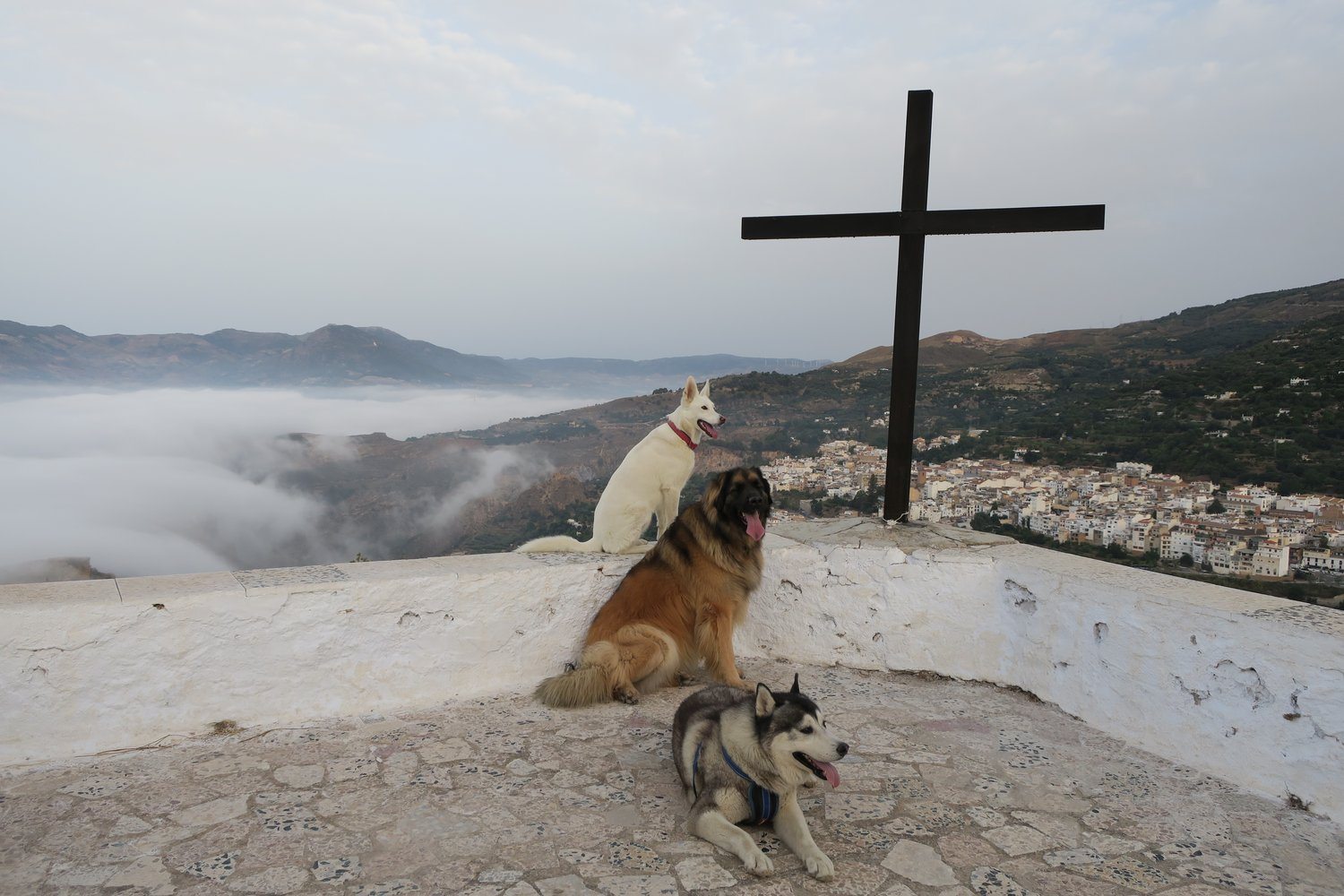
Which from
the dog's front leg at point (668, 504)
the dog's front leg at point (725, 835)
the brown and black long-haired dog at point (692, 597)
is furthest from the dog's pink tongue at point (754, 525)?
the dog's front leg at point (725, 835)

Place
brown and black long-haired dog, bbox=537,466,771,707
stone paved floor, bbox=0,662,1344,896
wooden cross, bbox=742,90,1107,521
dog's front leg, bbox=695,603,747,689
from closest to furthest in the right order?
stone paved floor, bbox=0,662,1344,896 → brown and black long-haired dog, bbox=537,466,771,707 → dog's front leg, bbox=695,603,747,689 → wooden cross, bbox=742,90,1107,521

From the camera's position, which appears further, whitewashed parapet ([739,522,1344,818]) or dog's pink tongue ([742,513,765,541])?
dog's pink tongue ([742,513,765,541])

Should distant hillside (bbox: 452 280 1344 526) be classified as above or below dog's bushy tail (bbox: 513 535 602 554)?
above

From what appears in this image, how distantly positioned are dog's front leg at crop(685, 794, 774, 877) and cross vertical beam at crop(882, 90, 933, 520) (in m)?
2.83

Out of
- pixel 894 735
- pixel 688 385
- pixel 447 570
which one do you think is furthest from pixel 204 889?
pixel 688 385

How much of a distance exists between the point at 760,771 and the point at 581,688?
1493 millimetres

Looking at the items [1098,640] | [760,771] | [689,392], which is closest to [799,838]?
[760,771]

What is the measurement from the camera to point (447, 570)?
4027mm

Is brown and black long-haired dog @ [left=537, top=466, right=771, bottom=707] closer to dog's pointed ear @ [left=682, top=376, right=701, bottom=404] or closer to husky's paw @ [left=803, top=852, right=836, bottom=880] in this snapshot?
dog's pointed ear @ [left=682, top=376, right=701, bottom=404]

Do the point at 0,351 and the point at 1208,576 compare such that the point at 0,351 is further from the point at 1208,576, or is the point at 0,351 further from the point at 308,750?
the point at 1208,576

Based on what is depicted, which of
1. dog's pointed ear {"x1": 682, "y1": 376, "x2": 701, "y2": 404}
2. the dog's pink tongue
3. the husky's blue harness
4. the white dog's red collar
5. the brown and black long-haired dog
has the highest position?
dog's pointed ear {"x1": 682, "y1": 376, "x2": 701, "y2": 404}

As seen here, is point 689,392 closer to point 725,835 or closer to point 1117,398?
point 725,835

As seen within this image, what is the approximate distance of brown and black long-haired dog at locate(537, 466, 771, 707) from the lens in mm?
4016

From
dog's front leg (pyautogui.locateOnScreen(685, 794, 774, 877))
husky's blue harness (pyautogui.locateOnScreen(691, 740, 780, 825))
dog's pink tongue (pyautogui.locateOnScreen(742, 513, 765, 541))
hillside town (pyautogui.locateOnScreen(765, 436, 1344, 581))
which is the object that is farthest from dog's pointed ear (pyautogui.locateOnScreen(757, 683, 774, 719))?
hillside town (pyautogui.locateOnScreen(765, 436, 1344, 581))
